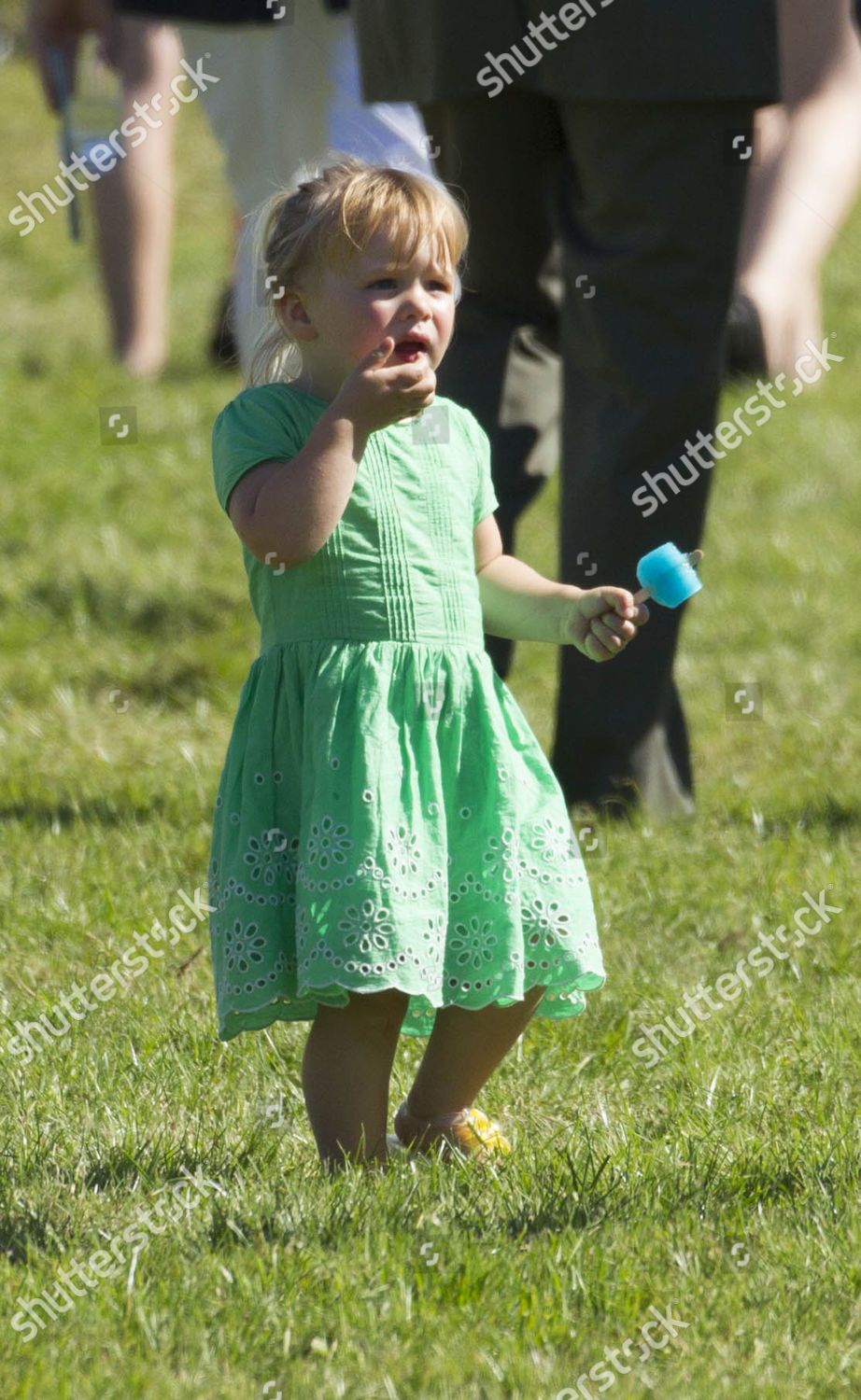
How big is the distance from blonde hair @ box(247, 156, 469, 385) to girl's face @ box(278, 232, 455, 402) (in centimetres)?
1

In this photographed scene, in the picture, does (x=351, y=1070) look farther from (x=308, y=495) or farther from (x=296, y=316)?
(x=296, y=316)

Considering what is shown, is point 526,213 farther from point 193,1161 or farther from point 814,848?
point 193,1161

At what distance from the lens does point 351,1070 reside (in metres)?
2.27

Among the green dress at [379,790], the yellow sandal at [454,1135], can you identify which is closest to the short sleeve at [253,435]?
the green dress at [379,790]

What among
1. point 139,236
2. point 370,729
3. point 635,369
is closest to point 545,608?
point 370,729

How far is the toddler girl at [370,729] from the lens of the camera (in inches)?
85.0

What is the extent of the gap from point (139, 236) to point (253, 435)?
5.32m

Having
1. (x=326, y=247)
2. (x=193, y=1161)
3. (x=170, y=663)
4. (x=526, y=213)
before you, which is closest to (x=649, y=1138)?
(x=193, y=1161)

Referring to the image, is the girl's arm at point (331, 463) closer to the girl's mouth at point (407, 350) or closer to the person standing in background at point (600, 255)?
the girl's mouth at point (407, 350)

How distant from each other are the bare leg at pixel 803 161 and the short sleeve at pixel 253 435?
1.84m

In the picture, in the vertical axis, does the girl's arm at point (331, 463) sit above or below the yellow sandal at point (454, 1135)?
above

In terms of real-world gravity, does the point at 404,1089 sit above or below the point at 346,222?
below

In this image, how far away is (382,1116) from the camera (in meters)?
2.31

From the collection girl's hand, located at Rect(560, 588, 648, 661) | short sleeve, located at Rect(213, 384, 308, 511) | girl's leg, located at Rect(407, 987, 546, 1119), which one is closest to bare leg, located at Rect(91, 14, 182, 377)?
short sleeve, located at Rect(213, 384, 308, 511)
